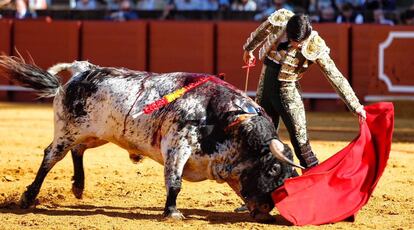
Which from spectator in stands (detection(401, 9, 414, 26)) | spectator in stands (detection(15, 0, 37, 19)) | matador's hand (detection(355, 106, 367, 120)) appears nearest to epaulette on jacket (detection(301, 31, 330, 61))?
matador's hand (detection(355, 106, 367, 120))

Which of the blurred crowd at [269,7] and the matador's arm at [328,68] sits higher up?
the matador's arm at [328,68]

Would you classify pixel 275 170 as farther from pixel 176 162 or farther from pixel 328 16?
pixel 328 16

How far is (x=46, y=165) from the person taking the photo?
21.0 ft

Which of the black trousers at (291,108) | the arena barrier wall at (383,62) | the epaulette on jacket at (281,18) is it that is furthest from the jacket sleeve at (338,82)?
the arena barrier wall at (383,62)

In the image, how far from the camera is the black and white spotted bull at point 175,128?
5656 millimetres

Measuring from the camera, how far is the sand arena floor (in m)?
5.73

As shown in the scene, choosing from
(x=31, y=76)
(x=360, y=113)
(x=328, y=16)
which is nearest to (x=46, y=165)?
(x=31, y=76)

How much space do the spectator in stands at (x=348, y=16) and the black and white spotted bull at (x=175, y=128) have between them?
8.23 m

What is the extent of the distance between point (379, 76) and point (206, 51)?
103 inches

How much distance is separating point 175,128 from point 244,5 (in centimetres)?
996

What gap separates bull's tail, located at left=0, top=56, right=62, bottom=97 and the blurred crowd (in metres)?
6.95

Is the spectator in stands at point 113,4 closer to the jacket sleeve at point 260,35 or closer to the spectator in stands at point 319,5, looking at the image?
the spectator in stands at point 319,5

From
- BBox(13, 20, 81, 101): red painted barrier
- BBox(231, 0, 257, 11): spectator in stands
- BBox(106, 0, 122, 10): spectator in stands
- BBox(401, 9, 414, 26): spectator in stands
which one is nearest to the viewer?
BBox(401, 9, 414, 26): spectator in stands

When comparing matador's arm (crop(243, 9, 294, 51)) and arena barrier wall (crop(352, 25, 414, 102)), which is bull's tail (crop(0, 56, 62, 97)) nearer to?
matador's arm (crop(243, 9, 294, 51))
